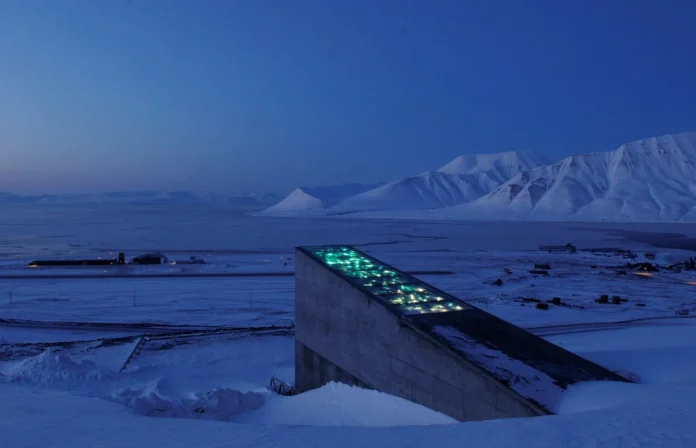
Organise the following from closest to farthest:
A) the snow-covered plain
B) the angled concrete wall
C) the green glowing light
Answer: the snow-covered plain
the angled concrete wall
the green glowing light

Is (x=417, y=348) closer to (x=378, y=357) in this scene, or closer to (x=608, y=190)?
(x=378, y=357)

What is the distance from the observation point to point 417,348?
31.3 feet

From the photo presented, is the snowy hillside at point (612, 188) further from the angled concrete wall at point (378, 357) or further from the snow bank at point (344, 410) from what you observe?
the snow bank at point (344, 410)

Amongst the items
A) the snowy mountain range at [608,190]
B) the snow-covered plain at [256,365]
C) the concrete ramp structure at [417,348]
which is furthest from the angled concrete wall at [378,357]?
the snowy mountain range at [608,190]

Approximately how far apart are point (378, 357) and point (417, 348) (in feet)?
4.04

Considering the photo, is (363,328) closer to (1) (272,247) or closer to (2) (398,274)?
(2) (398,274)

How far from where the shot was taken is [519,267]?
1556 inches

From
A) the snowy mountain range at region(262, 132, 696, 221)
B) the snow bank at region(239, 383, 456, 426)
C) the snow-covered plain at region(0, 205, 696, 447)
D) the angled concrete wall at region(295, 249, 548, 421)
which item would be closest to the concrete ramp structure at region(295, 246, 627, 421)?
the angled concrete wall at region(295, 249, 548, 421)

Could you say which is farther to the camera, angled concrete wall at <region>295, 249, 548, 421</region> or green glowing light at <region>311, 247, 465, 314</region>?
green glowing light at <region>311, 247, 465, 314</region>

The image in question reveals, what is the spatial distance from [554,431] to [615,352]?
25.0ft

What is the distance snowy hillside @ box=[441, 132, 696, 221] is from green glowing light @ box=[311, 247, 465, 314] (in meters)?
130

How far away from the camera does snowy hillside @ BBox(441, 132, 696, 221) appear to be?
13712cm

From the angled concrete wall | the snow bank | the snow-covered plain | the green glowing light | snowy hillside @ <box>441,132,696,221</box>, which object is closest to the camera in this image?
the snow-covered plain

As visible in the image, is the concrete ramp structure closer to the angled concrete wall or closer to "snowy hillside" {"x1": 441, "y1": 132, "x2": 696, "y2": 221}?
the angled concrete wall
